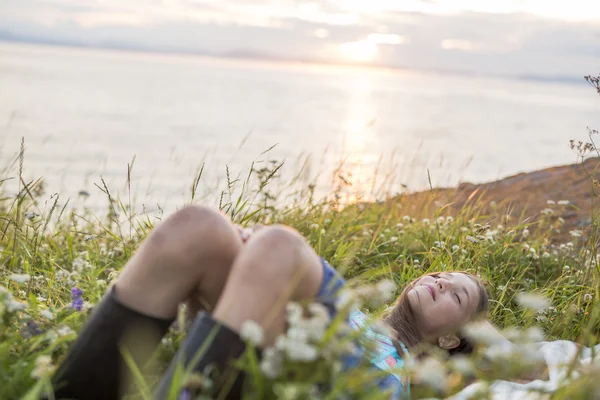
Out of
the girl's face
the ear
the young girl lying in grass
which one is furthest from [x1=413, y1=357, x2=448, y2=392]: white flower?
the ear

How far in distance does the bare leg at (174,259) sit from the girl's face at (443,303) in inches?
44.2

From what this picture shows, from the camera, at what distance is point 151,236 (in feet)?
7.08

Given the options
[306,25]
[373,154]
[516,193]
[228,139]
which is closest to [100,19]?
[306,25]

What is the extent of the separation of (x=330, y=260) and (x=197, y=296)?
179 centimetres


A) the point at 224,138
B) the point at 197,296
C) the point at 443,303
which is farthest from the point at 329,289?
the point at 224,138

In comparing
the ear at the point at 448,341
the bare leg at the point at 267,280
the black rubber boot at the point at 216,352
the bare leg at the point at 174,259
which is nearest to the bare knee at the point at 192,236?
the bare leg at the point at 174,259

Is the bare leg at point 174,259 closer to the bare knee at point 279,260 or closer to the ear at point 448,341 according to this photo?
the bare knee at point 279,260

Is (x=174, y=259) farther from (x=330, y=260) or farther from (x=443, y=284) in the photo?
(x=330, y=260)

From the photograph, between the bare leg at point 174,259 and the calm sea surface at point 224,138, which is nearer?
the bare leg at point 174,259

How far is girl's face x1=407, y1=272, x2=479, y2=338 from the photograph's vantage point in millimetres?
2992

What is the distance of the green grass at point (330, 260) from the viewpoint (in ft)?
6.62

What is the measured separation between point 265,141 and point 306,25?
90.4 feet

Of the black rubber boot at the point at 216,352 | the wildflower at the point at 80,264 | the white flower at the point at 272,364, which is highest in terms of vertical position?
the white flower at the point at 272,364

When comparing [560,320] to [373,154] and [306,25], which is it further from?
[306,25]
